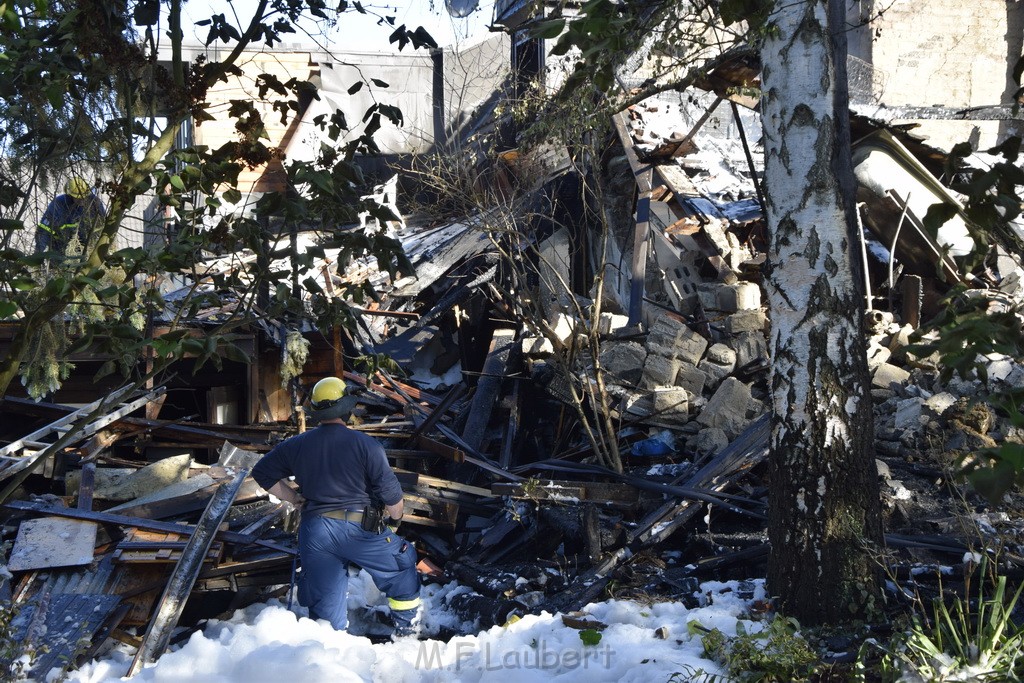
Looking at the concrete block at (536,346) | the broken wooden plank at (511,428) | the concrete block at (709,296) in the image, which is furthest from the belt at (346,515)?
the concrete block at (709,296)

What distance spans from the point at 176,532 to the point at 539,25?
4.42 m

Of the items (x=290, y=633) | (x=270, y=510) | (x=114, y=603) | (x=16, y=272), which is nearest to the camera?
(x=16, y=272)

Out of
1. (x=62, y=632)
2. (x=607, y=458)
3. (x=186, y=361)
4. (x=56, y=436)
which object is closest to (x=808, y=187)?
(x=607, y=458)

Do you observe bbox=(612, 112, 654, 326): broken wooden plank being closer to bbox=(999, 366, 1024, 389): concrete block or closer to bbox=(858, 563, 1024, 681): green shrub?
bbox=(999, 366, 1024, 389): concrete block

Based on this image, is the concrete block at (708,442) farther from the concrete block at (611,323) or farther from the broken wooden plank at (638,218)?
the broken wooden plank at (638,218)

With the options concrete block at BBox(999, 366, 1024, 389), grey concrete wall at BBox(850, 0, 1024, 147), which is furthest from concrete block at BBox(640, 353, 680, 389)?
grey concrete wall at BBox(850, 0, 1024, 147)

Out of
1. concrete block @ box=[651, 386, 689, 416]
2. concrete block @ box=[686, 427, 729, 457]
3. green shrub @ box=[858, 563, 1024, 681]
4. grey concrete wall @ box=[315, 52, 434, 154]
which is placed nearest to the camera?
green shrub @ box=[858, 563, 1024, 681]

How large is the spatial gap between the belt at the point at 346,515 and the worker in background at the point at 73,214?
6.48 ft

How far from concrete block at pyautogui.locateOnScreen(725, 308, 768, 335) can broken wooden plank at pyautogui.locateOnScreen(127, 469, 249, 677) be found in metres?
5.74

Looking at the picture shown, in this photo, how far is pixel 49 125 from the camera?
3.89 metres

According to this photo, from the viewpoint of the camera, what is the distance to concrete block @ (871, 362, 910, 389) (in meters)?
8.89

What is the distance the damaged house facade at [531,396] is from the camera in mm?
5508

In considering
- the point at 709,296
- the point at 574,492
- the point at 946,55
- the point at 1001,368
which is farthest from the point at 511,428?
the point at 946,55

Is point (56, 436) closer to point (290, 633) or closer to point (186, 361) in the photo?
point (186, 361)
